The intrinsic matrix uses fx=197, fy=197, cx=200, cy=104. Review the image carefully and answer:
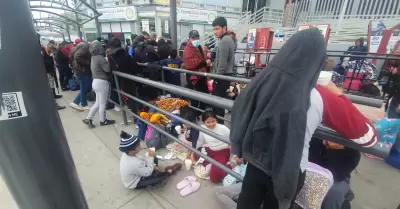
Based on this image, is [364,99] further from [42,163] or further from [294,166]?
[42,163]

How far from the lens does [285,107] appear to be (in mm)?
923

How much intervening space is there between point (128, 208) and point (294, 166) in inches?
64.8

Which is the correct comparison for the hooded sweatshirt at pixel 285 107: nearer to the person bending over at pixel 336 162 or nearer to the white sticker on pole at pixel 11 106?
the person bending over at pixel 336 162

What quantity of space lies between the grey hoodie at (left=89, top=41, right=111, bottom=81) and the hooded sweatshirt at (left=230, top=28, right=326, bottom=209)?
119 inches

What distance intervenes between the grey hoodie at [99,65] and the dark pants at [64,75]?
10.9ft

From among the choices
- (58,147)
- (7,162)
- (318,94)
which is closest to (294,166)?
(318,94)

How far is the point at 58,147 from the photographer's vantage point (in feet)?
2.73

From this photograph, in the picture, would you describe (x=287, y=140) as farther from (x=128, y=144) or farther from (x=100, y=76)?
(x=100, y=76)

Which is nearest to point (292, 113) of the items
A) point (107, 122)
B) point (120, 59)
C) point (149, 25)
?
point (120, 59)

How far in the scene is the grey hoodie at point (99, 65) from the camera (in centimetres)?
338

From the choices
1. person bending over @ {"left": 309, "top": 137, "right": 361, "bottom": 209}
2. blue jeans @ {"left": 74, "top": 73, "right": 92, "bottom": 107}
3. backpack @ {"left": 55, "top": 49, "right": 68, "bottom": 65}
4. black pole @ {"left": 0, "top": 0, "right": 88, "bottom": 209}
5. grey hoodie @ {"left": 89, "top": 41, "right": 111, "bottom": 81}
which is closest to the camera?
black pole @ {"left": 0, "top": 0, "right": 88, "bottom": 209}

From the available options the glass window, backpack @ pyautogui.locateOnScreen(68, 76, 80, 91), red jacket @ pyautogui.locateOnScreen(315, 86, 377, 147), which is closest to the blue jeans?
backpack @ pyautogui.locateOnScreen(68, 76, 80, 91)

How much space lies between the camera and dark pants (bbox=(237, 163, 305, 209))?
4.09 feet

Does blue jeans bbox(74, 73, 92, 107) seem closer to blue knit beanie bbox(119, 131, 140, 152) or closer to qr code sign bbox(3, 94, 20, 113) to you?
blue knit beanie bbox(119, 131, 140, 152)
